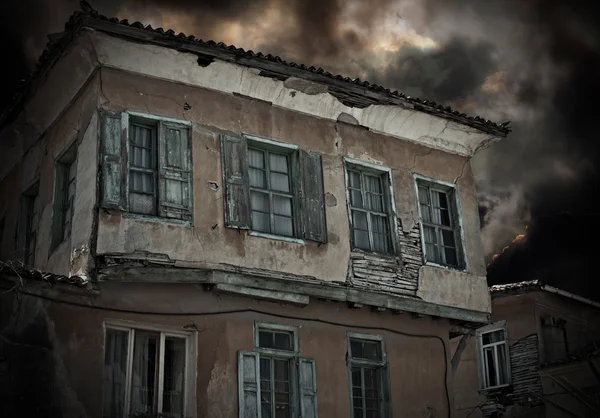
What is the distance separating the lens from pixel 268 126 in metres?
14.8

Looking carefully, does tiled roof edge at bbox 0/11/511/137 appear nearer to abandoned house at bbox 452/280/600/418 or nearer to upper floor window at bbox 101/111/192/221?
upper floor window at bbox 101/111/192/221

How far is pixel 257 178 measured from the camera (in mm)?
14555

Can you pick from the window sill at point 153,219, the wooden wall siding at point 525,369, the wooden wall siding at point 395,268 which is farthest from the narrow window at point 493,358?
the window sill at point 153,219

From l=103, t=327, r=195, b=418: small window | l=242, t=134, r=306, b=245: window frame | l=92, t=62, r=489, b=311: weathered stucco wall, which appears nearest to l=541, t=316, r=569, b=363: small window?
l=92, t=62, r=489, b=311: weathered stucco wall

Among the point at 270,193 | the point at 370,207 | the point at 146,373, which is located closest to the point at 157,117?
the point at 270,193

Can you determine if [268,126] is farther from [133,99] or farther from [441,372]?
[441,372]

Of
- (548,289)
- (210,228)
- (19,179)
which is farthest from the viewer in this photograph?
(548,289)

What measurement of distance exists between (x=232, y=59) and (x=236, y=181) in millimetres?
1849

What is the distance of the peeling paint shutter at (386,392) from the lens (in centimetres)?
1455

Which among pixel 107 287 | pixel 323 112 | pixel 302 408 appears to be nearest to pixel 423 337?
pixel 302 408

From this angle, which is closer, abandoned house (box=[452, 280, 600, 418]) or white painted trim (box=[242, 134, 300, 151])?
white painted trim (box=[242, 134, 300, 151])

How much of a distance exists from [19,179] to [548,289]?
1441cm

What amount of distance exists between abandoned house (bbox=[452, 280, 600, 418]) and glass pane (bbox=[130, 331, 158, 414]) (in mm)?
13551

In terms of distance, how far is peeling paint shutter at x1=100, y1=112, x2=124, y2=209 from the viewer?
42.4 ft
